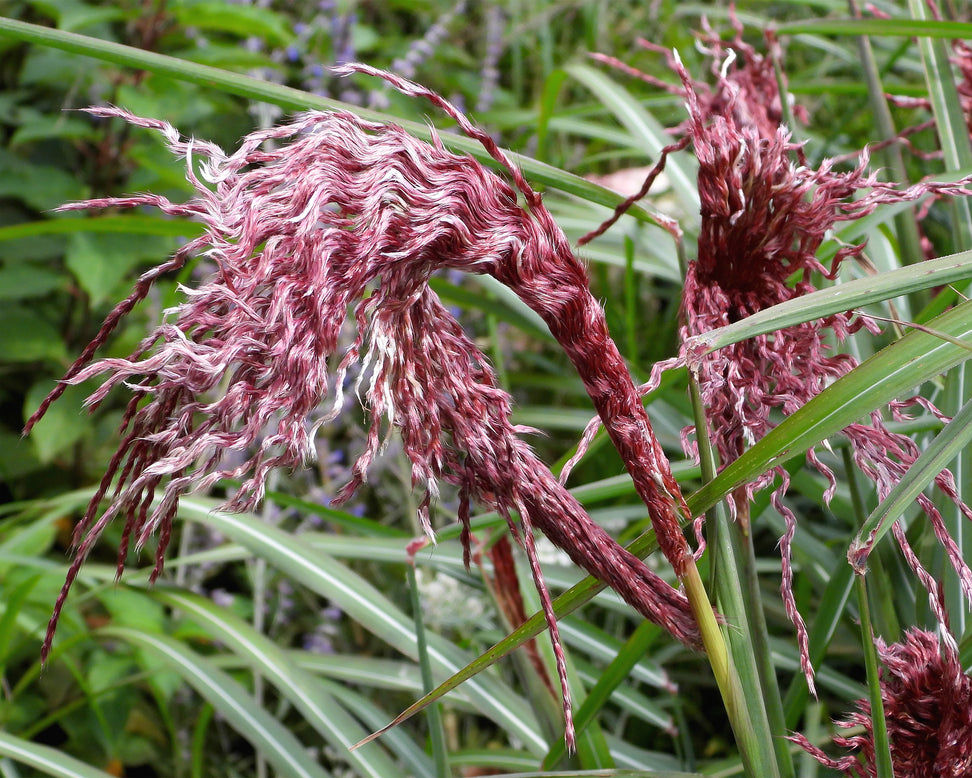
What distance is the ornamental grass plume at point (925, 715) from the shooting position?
15.5 inches

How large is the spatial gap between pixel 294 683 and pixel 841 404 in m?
0.58

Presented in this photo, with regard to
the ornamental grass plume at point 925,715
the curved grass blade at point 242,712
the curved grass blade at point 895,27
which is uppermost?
the curved grass blade at point 895,27

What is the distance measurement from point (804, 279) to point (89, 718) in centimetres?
107

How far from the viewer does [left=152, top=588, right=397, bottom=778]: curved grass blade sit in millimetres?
692

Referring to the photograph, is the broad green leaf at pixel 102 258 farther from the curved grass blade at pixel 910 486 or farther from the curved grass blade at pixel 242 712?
the curved grass blade at pixel 910 486

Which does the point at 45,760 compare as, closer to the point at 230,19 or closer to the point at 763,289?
the point at 763,289

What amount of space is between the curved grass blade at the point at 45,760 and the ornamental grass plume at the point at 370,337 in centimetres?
44

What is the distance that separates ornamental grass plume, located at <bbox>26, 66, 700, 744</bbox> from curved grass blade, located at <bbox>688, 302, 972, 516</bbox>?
0.03 m

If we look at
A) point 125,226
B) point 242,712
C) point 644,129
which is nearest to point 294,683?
point 242,712

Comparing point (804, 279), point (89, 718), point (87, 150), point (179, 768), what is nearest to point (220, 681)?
point (179, 768)

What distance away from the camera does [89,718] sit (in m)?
1.11

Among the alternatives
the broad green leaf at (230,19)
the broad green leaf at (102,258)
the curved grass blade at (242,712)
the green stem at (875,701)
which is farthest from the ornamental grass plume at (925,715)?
the broad green leaf at (230,19)

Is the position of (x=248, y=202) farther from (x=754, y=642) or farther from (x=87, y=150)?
(x=87, y=150)

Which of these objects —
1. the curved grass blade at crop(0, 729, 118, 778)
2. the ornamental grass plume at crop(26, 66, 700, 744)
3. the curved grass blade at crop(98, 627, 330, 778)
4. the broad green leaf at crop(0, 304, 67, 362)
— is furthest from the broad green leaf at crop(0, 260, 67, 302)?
the ornamental grass plume at crop(26, 66, 700, 744)
